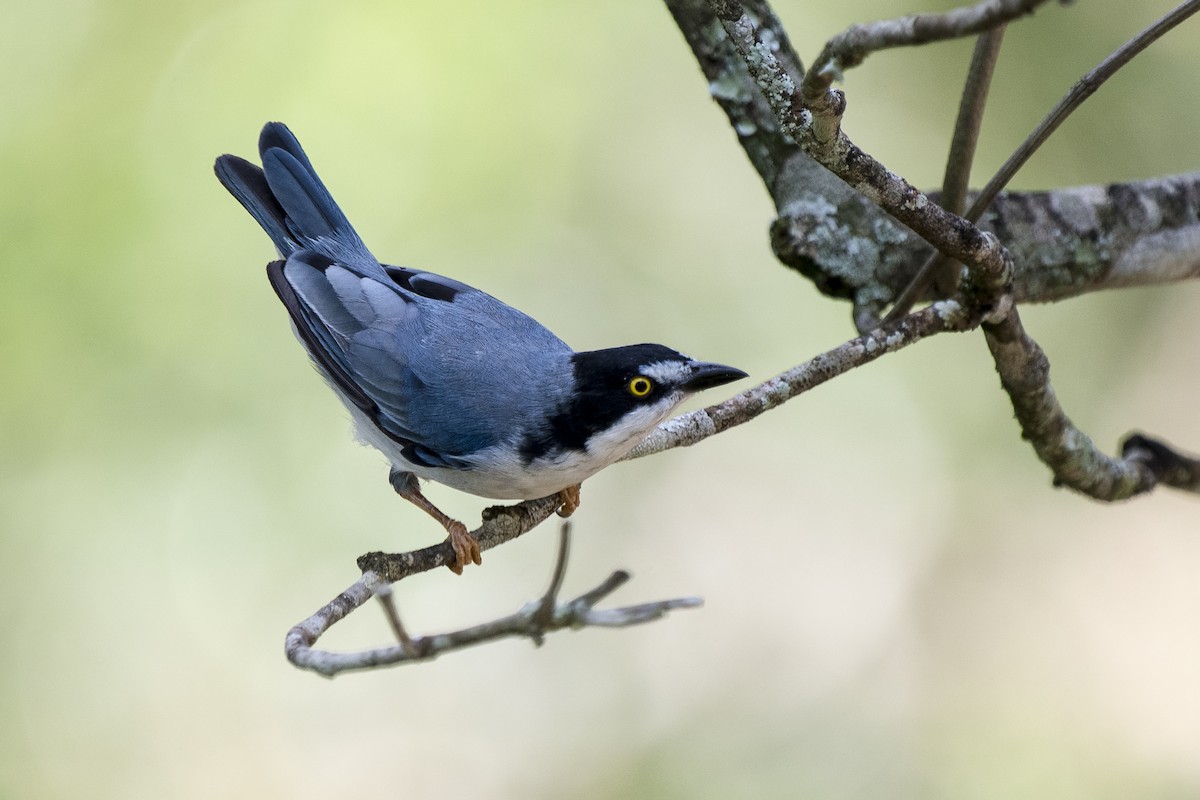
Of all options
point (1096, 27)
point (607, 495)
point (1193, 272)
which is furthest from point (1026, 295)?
point (1096, 27)

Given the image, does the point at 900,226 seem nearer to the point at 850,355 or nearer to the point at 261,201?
the point at 850,355

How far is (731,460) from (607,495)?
1.05 m

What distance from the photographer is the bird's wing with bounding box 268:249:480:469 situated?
12.8 ft

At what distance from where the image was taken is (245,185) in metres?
4.43

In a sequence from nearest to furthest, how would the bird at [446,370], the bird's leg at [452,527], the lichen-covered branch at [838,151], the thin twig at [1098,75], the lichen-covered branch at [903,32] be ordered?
the lichen-covered branch at [903,32] → the lichen-covered branch at [838,151] → the thin twig at [1098,75] → the bird's leg at [452,527] → the bird at [446,370]

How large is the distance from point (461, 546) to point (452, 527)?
0.79 ft

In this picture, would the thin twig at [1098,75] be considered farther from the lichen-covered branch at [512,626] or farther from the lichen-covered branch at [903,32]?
the lichen-covered branch at [512,626]

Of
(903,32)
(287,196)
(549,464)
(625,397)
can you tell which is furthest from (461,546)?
(903,32)

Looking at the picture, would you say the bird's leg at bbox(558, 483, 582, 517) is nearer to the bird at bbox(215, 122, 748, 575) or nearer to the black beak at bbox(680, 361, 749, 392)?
the bird at bbox(215, 122, 748, 575)

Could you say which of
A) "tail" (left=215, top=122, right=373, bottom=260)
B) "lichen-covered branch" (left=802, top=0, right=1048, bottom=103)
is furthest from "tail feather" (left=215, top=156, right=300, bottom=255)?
"lichen-covered branch" (left=802, top=0, right=1048, bottom=103)

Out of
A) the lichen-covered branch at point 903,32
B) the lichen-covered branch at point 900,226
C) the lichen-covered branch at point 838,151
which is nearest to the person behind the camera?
the lichen-covered branch at point 903,32

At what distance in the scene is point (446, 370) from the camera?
387cm

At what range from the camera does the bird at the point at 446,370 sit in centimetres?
345

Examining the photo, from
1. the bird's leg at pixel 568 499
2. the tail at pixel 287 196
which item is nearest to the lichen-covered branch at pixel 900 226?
the bird's leg at pixel 568 499
